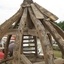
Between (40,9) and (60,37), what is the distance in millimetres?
858

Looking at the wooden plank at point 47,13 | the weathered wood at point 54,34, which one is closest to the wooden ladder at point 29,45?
the wooden plank at point 47,13

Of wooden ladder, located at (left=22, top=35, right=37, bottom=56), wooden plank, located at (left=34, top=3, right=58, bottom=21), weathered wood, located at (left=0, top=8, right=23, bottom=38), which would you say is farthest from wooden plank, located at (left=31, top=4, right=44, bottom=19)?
wooden ladder, located at (left=22, top=35, right=37, bottom=56)

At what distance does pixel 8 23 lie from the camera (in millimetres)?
6324

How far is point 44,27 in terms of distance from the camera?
19.6ft

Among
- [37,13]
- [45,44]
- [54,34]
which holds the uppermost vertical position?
[37,13]

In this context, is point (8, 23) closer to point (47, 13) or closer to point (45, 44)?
point (47, 13)

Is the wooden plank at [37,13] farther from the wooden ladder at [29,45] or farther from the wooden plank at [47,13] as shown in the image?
the wooden ladder at [29,45]

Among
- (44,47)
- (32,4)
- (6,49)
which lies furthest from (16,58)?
(6,49)

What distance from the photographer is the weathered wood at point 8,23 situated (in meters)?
6.25

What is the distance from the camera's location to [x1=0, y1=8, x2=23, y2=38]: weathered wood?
6246 millimetres

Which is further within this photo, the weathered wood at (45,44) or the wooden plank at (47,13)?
the wooden plank at (47,13)

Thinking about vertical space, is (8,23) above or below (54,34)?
above

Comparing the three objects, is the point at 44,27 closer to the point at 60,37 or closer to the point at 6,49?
the point at 60,37

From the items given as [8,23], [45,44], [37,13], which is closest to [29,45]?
[8,23]
